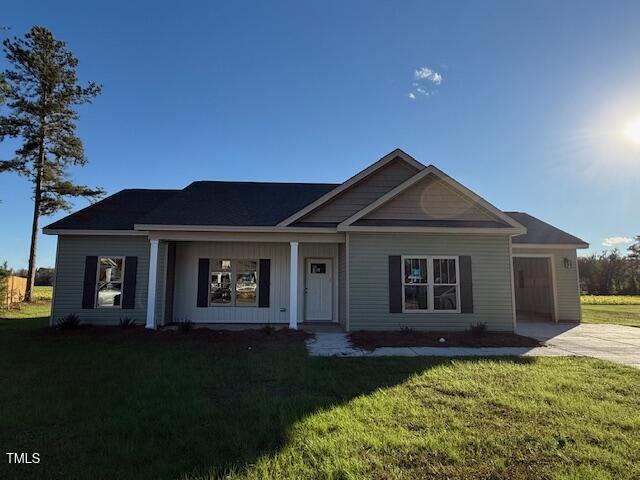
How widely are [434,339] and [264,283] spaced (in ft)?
18.6

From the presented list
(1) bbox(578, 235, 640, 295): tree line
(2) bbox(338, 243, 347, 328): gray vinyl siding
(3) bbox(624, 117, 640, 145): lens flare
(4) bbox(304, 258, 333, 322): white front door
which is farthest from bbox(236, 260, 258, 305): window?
(1) bbox(578, 235, 640, 295): tree line

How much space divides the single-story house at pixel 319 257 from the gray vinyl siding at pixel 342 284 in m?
0.06

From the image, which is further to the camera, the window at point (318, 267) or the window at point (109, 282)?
the window at point (318, 267)

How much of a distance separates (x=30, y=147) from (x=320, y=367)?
22.7 meters

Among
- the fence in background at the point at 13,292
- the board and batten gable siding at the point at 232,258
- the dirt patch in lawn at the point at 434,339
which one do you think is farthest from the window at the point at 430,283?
the fence in background at the point at 13,292

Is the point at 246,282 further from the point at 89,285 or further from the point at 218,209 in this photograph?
the point at 89,285

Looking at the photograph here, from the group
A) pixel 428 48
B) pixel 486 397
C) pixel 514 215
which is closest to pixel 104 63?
pixel 428 48

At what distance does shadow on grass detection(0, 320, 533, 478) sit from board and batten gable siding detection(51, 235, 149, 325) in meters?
2.65

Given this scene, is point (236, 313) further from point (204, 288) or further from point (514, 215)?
point (514, 215)

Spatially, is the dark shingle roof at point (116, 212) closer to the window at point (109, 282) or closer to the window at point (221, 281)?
the window at point (109, 282)

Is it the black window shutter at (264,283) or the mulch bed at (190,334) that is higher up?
the black window shutter at (264,283)

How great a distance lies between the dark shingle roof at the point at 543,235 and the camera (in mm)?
13562

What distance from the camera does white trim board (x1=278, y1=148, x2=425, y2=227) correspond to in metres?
11.1

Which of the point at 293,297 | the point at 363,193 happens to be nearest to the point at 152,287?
the point at 293,297
